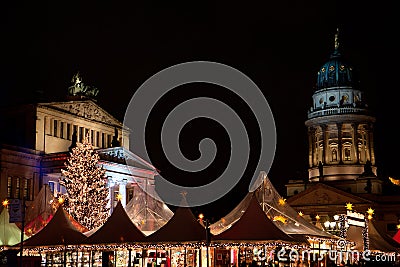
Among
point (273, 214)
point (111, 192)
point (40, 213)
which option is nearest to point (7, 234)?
point (40, 213)

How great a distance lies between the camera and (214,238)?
29.7 m

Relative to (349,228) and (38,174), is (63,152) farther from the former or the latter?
(349,228)

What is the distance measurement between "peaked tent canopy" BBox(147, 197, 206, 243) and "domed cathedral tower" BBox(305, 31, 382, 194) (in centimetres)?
6921

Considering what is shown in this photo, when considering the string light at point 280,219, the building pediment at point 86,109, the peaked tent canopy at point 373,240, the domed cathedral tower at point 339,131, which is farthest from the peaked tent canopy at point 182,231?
the domed cathedral tower at point 339,131

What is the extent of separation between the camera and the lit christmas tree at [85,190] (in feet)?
161

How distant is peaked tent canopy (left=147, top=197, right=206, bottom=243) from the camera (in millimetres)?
29969

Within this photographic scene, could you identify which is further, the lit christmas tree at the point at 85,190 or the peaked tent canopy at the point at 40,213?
the lit christmas tree at the point at 85,190

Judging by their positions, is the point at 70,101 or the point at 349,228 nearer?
the point at 349,228

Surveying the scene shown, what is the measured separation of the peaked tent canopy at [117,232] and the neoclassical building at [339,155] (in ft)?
209

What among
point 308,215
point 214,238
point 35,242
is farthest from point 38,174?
point 308,215

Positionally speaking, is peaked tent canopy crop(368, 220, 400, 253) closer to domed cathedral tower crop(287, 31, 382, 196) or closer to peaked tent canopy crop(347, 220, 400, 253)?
peaked tent canopy crop(347, 220, 400, 253)

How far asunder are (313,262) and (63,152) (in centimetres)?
3323

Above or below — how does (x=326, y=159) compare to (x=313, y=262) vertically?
above

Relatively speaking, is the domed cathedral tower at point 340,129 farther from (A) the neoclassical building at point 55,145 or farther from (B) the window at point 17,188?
(B) the window at point 17,188
